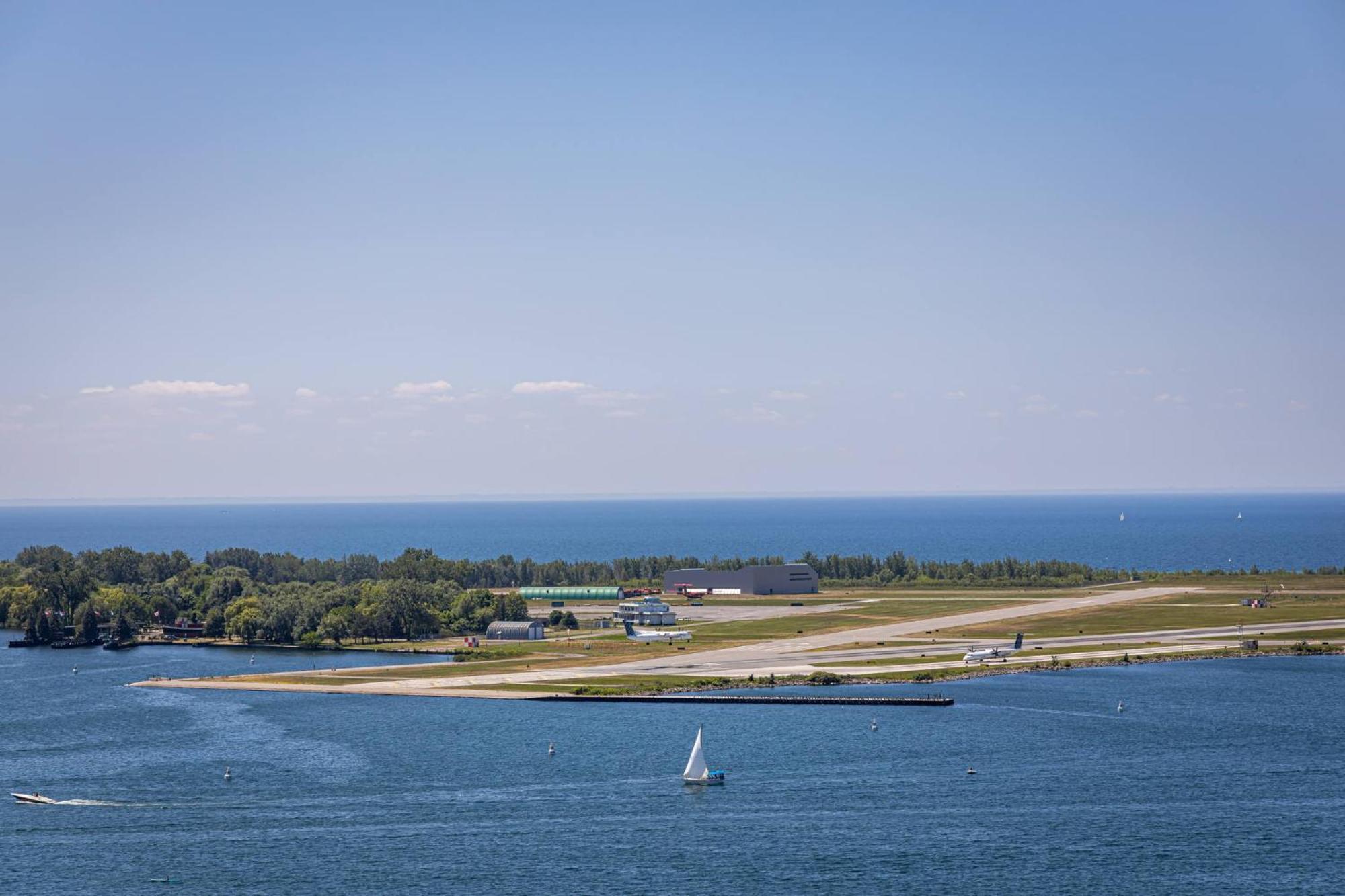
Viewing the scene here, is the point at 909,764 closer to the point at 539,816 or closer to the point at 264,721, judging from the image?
the point at 539,816

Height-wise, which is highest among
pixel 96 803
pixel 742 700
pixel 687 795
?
pixel 742 700

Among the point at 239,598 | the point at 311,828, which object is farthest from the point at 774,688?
the point at 239,598

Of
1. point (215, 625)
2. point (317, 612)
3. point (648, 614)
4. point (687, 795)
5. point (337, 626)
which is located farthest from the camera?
point (215, 625)

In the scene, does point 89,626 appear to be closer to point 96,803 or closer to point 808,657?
point 808,657

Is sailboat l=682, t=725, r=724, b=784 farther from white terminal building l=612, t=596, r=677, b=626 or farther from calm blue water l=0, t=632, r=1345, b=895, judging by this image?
white terminal building l=612, t=596, r=677, b=626

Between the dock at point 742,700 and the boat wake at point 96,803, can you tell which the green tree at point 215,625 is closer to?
the dock at point 742,700

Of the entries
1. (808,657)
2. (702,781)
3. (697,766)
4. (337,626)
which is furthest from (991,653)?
(337,626)
